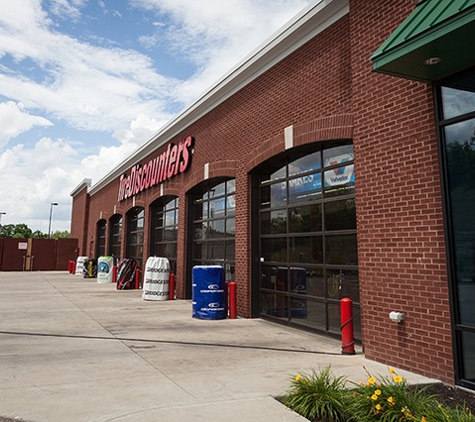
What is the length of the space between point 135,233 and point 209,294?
46.2 ft

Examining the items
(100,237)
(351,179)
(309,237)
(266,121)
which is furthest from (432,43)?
(100,237)

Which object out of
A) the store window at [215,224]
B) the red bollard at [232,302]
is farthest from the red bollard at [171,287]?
the red bollard at [232,302]

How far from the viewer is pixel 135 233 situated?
79.3ft

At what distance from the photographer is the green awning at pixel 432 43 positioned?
4.92m

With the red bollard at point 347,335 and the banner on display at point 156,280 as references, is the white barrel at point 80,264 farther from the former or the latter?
the red bollard at point 347,335

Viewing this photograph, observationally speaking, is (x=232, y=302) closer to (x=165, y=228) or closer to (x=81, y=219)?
(x=165, y=228)

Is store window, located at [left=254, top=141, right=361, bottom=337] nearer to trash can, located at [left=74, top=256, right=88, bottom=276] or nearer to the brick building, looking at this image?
the brick building

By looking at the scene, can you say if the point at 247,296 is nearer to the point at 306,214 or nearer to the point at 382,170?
the point at 306,214

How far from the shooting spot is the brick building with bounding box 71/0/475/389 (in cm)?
579

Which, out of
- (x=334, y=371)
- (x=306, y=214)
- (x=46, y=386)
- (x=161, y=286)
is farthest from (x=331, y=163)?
(x=161, y=286)

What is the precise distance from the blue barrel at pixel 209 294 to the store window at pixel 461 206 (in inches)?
256

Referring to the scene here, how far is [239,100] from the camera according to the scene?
508 inches

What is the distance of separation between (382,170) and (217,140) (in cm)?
788

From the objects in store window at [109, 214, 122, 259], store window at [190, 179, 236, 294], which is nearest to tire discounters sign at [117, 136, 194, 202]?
store window at [190, 179, 236, 294]
